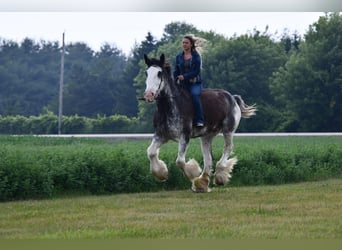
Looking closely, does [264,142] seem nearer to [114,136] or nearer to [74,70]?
[114,136]

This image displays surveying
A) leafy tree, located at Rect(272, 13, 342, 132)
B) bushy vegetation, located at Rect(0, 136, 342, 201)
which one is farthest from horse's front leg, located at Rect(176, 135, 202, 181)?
leafy tree, located at Rect(272, 13, 342, 132)

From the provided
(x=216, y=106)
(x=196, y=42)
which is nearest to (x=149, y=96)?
(x=196, y=42)

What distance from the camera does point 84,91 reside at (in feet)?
71.1

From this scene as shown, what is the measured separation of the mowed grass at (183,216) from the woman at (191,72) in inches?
46.3

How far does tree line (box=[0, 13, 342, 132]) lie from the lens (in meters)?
13.2

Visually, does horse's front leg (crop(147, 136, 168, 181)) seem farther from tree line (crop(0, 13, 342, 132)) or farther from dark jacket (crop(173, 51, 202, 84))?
tree line (crop(0, 13, 342, 132))

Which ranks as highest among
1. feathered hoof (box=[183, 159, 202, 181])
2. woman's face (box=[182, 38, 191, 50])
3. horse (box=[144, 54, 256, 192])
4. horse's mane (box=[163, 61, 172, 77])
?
woman's face (box=[182, 38, 191, 50])

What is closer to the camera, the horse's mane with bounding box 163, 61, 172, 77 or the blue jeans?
the horse's mane with bounding box 163, 61, 172, 77

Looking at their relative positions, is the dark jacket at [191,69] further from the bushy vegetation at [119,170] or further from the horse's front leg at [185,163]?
the bushy vegetation at [119,170]

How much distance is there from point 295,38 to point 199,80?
9565 millimetres

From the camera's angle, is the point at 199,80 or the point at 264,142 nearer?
the point at 199,80

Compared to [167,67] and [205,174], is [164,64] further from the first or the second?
[205,174]

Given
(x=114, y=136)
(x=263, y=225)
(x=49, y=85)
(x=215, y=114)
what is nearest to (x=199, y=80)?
(x=215, y=114)

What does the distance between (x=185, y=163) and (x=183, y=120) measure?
24.1 inches
